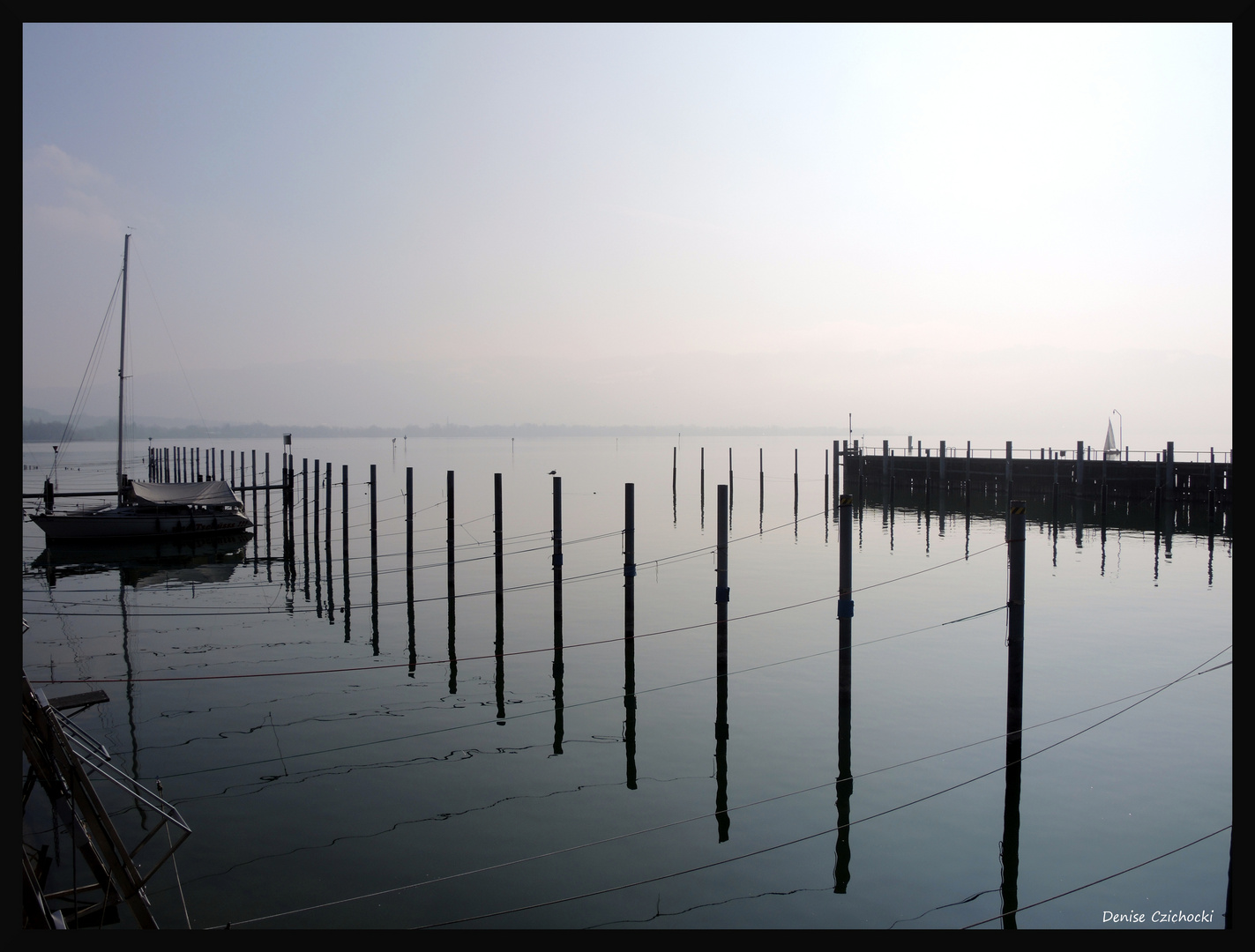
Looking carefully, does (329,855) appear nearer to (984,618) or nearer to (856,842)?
(856,842)

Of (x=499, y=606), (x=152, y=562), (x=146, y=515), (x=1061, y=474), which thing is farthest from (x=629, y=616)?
(x=1061, y=474)

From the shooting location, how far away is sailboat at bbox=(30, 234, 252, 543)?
43.4m

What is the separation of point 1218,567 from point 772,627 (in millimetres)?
22616

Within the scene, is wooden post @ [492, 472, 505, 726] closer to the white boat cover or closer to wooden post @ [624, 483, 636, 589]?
wooden post @ [624, 483, 636, 589]

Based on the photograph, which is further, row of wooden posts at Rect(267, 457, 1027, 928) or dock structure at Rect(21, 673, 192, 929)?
row of wooden posts at Rect(267, 457, 1027, 928)

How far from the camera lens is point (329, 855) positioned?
12.4m

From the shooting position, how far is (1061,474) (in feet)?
212

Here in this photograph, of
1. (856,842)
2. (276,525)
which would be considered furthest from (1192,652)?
(276,525)

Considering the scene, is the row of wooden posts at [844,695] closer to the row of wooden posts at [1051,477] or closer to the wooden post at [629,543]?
the wooden post at [629,543]

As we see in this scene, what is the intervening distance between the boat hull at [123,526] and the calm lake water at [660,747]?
9.53m

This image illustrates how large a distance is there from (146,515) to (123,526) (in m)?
1.21

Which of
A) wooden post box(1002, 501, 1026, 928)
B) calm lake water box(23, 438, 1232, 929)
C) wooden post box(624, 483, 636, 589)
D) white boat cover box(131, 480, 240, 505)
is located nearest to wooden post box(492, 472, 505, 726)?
calm lake water box(23, 438, 1232, 929)

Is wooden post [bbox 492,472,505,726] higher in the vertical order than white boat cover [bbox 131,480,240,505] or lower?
lower
